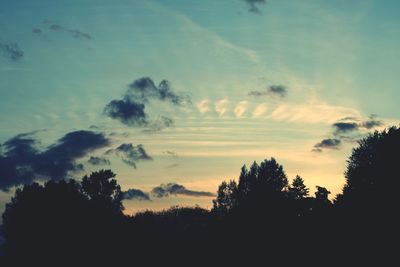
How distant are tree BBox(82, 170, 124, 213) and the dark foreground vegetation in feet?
69.9

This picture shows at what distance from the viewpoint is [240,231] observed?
73500mm

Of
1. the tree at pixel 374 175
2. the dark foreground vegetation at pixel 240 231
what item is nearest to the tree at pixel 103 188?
the dark foreground vegetation at pixel 240 231

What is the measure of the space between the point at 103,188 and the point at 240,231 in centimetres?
6579

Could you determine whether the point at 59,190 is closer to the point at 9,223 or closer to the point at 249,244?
the point at 9,223

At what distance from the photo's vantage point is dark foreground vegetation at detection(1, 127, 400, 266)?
54.6 m

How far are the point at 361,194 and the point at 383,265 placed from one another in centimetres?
2009

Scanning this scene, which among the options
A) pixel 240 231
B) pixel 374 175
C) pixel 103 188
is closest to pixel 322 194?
pixel 240 231

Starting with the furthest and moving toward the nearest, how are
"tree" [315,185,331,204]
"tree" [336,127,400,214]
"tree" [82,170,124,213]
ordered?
"tree" [82,170,124,213] → "tree" [315,185,331,204] → "tree" [336,127,400,214]

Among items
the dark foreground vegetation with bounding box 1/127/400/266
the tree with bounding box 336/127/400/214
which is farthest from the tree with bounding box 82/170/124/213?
the tree with bounding box 336/127/400/214

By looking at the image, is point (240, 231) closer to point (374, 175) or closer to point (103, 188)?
point (374, 175)

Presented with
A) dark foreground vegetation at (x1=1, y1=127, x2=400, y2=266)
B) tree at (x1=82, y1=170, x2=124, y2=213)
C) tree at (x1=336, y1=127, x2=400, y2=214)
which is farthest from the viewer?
tree at (x1=82, y1=170, x2=124, y2=213)

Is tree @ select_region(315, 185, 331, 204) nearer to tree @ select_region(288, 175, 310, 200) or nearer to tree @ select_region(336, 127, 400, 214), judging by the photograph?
tree @ select_region(336, 127, 400, 214)

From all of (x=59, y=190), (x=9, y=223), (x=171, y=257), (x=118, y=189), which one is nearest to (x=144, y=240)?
(x=171, y=257)

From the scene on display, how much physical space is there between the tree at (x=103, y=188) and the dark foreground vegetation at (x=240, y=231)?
69.9 ft
